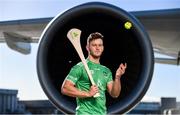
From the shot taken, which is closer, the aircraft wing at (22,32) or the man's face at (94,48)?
the man's face at (94,48)

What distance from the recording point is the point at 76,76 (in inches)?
76.1

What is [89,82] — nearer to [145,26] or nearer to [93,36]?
[93,36]

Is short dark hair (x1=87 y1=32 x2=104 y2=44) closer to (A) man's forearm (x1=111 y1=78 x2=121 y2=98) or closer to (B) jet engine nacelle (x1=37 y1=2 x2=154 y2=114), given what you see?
(B) jet engine nacelle (x1=37 y1=2 x2=154 y2=114)

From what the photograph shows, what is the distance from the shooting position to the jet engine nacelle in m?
2.07

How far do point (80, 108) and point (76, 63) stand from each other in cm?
18

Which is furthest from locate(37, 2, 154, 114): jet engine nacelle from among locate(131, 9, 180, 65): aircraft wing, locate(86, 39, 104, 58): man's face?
locate(131, 9, 180, 65): aircraft wing

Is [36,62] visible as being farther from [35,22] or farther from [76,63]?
[35,22]

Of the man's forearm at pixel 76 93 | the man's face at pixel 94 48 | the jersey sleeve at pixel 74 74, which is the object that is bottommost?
the man's forearm at pixel 76 93

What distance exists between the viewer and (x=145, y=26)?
3770 millimetres

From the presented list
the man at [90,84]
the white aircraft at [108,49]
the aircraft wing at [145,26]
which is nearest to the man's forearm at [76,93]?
the man at [90,84]

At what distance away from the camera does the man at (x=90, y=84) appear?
76.0 inches

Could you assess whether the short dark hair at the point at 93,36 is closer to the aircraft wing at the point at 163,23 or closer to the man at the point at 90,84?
the man at the point at 90,84

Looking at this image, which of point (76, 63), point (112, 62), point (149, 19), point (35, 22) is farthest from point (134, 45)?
point (35, 22)

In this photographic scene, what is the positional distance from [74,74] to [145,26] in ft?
6.26
